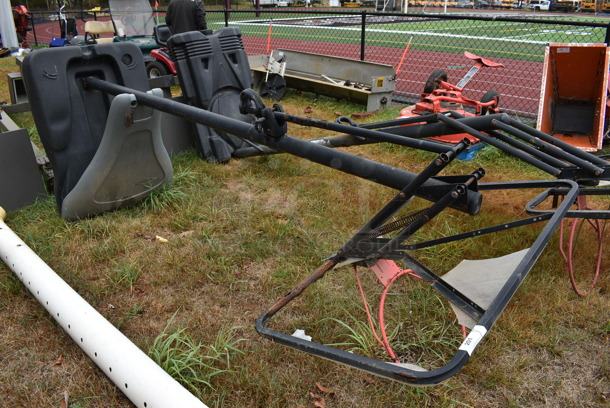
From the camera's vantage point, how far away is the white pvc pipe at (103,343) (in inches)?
80.5

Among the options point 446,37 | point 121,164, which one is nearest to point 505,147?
point 121,164

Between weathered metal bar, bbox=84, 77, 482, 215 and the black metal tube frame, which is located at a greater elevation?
weathered metal bar, bbox=84, 77, 482, 215

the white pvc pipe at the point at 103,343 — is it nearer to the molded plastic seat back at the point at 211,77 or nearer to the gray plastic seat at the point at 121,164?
the gray plastic seat at the point at 121,164

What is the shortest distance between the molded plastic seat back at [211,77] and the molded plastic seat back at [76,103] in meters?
1.16

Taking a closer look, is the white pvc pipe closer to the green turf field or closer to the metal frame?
the metal frame

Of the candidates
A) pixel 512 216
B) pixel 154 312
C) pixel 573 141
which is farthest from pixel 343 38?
pixel 154 312

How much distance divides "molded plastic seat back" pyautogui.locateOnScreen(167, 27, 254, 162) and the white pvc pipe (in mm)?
2536

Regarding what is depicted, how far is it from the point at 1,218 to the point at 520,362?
352 cm

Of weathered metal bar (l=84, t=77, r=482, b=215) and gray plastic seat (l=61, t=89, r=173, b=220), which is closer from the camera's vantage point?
weathered metal bar (l=84, t=77, r=482, b=215)

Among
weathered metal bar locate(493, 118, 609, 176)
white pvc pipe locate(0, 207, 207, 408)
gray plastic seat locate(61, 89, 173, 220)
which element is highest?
weathered metal bar locate(493, 118, 609, 176)

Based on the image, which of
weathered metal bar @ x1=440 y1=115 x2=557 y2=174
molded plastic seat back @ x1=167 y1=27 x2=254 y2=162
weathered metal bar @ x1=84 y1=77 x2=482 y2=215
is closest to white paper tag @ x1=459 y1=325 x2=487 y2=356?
weathered metal bar @ x1=84 y1=77 x2=482 y2=215

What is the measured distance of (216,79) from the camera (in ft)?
17.9

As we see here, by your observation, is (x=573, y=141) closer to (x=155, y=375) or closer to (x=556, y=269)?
(x=556, y=269)

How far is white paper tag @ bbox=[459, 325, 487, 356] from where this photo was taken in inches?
57.1
